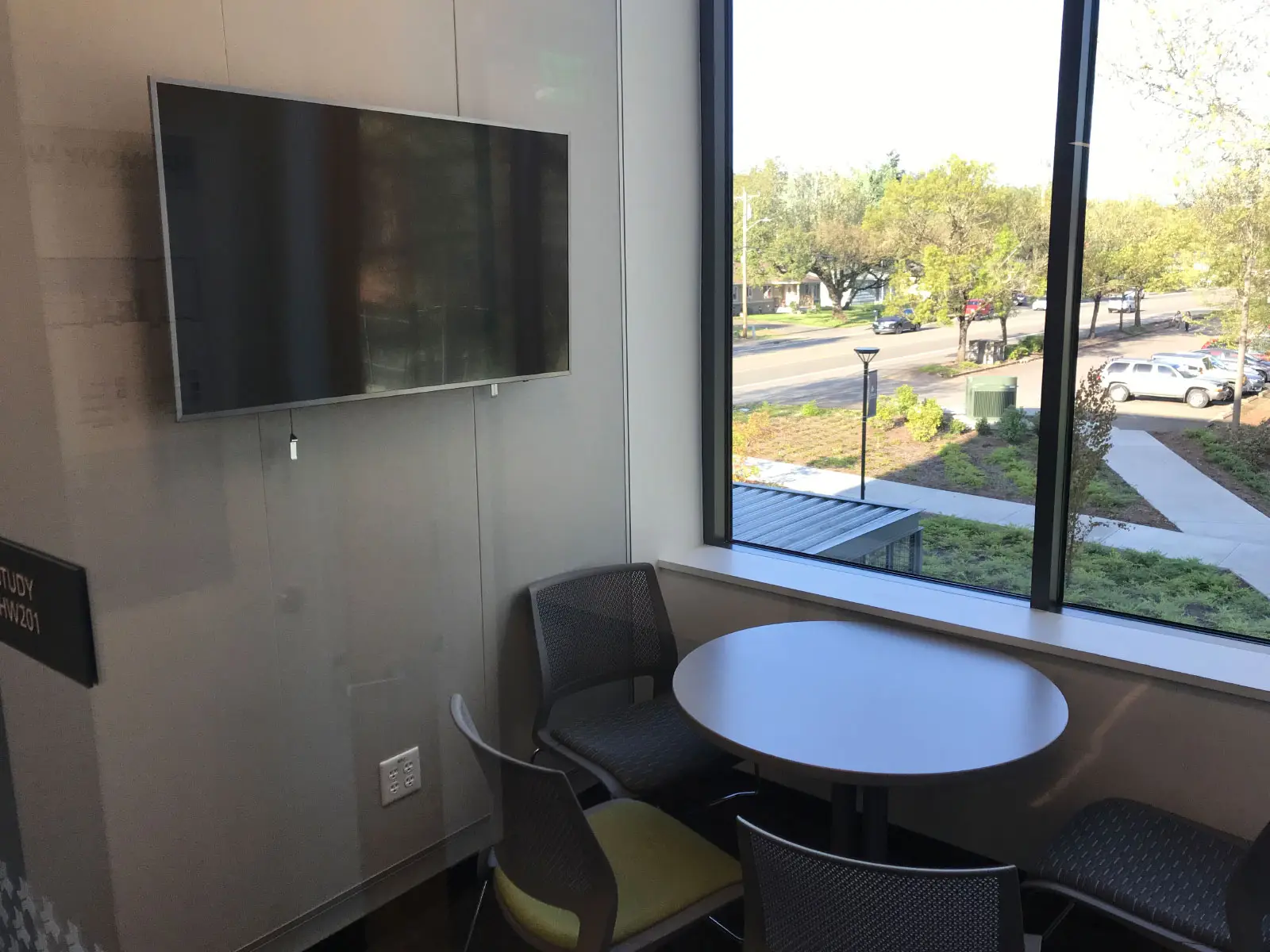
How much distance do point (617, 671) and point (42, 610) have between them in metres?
1.98

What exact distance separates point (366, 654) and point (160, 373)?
0.90 meters

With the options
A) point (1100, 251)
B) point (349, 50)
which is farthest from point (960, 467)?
point (349, 50)

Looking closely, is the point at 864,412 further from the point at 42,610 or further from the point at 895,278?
the point at 42,610

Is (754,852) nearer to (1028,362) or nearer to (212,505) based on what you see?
(212,505)

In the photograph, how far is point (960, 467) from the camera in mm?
3010

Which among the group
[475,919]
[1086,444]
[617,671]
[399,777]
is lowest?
[475,919]

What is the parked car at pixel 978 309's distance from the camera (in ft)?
9.45

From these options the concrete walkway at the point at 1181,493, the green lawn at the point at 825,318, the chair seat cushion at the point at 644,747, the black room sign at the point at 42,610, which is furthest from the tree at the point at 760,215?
the black room sign at the point at 42,610

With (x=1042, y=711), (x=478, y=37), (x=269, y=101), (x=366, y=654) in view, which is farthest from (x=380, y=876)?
(x=478, y=37)

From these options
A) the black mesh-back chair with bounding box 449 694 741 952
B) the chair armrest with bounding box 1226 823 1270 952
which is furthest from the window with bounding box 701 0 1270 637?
the black mesh-back chair with bounding box 449 694 741 952

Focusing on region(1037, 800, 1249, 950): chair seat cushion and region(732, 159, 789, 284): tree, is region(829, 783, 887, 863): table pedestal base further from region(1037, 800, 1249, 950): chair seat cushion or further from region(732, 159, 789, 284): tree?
region(732, 159, 789, 284): tree

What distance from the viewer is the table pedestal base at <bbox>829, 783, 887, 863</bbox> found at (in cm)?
225

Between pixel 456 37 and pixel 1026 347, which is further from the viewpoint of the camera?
pixel 1026 347

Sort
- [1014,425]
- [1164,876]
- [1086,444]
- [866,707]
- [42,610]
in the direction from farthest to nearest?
[1014,425], [1086,444], [866,707], [1164,876], [42,610]
